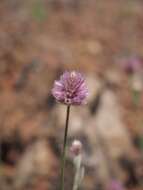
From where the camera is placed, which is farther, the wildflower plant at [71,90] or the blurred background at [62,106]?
the blurred background at [62,106]

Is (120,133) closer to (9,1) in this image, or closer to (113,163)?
(113,163)

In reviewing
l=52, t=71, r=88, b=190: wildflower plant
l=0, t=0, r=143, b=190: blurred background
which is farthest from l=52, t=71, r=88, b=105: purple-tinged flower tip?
l=0, t=0, r=143, b=190: blurred background

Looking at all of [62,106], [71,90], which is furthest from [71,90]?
[62,106]


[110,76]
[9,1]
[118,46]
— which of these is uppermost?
[9,1]

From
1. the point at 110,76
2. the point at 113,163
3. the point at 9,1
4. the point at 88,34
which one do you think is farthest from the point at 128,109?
the point at 9,1

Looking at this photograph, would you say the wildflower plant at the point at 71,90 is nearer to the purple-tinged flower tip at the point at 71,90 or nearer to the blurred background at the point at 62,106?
the purple-tinged flower tip at the point at 71,90

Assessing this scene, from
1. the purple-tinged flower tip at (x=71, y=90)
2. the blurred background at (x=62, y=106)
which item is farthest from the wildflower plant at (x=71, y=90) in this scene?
the blurred background at (x=62, y=106)
